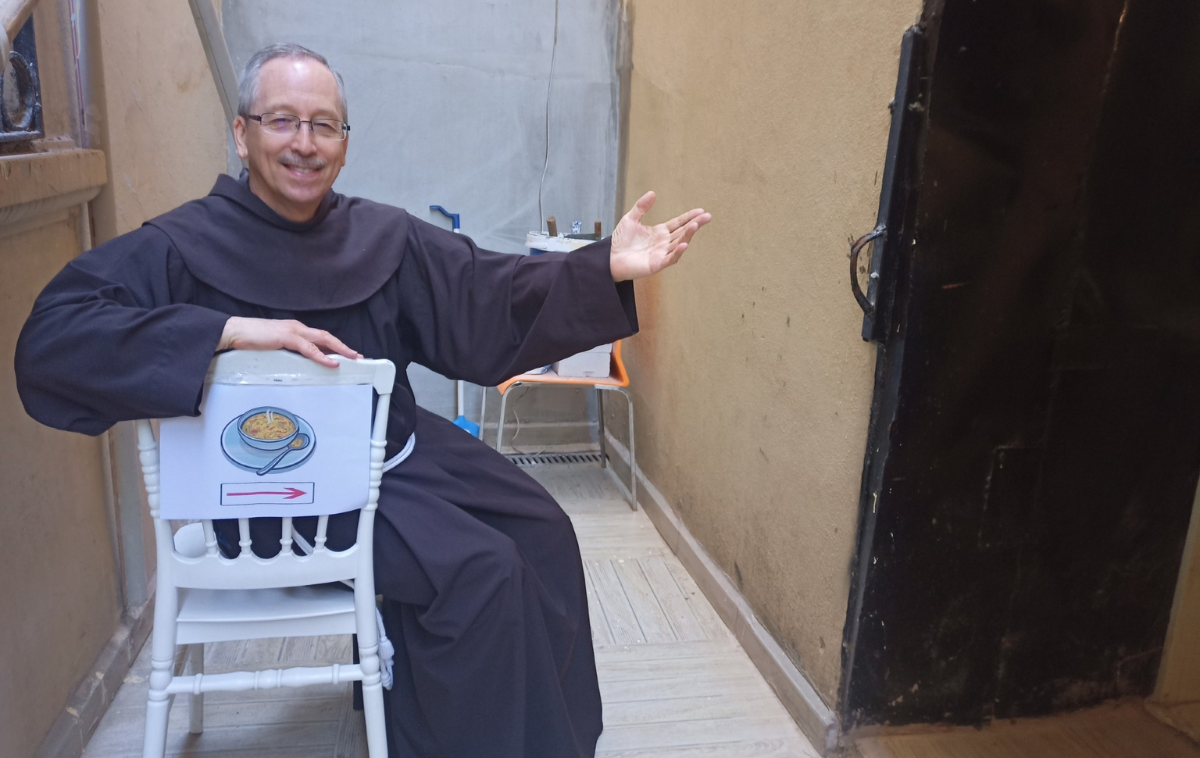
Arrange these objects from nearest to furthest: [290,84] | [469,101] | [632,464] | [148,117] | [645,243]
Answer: [290,84] < [645,243] < [148,117] < [632,464] < [469,101]

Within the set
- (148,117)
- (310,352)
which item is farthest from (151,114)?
(310,352)

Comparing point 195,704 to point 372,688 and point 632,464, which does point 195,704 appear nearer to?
point 372,688

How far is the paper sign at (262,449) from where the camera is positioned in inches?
45.0

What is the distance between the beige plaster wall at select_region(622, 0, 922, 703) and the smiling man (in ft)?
1.36

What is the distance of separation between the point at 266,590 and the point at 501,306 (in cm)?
64

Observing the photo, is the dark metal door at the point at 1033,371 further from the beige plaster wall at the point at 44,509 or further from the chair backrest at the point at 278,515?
the beige plaster wall at the point at 44,509

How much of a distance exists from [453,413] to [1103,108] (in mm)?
2610

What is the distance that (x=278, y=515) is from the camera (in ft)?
3.90

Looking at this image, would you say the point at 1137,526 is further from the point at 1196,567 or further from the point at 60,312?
the point at 60,312

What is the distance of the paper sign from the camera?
114 cm

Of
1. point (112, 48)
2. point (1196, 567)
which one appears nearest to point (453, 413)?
point (112, 48)

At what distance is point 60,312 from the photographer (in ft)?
3.88

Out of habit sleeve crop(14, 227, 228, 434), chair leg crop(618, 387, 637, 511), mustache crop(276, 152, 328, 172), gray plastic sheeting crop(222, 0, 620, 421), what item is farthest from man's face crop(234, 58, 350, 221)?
gray plastic sheeting crop(222, 0, 620, 421)

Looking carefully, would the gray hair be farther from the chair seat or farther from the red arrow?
the chair seat
